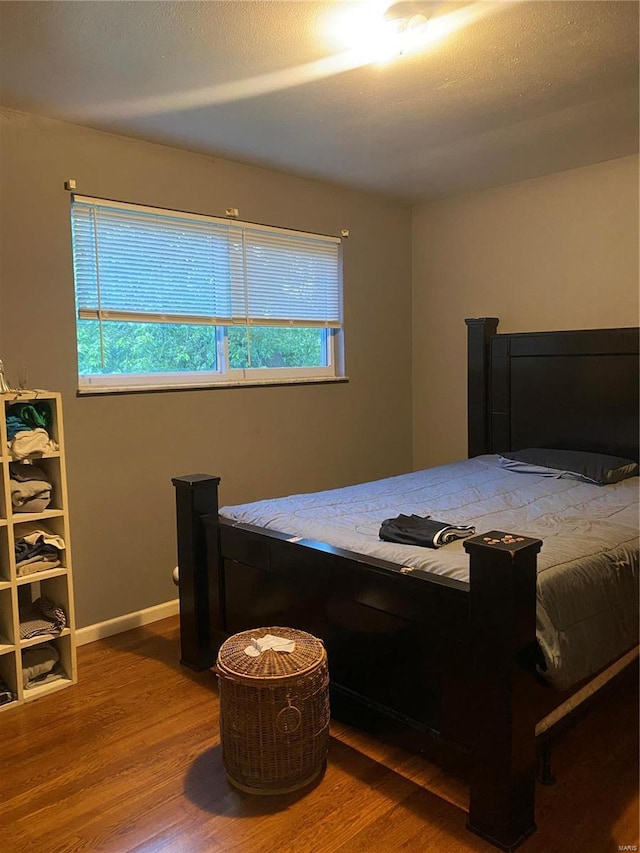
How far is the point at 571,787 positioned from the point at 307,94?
258 centimetres

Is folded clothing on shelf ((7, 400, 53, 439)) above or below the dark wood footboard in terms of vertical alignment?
above

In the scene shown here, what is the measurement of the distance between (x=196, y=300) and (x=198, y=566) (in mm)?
1415

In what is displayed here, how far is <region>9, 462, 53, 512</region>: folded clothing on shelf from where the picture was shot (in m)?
2.47

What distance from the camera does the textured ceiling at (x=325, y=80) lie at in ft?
6.47

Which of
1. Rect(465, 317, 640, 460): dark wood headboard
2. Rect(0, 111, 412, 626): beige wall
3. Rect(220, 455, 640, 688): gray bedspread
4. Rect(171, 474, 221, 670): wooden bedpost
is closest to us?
Rect(220, 455, 640, 688): gray bedspread

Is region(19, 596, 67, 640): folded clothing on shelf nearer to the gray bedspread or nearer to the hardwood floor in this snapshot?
the hardwood floor

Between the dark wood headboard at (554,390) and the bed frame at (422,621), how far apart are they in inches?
0.5

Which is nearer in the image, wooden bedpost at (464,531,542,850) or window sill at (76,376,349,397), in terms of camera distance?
wooden bedpost at (464,531,542,850)

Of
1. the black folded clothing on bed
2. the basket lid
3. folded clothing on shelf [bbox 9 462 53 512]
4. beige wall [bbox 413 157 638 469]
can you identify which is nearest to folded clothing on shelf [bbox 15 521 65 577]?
folded clothing on shelf [bbox 9 462 53 512]

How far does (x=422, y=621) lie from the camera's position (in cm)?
188

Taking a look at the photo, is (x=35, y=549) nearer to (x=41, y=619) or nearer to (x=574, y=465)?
(x=41, y=619)

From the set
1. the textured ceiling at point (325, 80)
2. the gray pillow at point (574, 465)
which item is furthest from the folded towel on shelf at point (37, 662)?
the gray pillow at point (574, 465)

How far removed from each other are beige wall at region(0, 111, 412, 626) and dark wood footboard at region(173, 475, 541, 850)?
0.59 m

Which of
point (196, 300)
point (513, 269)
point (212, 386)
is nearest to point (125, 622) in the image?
point (212, 386)
